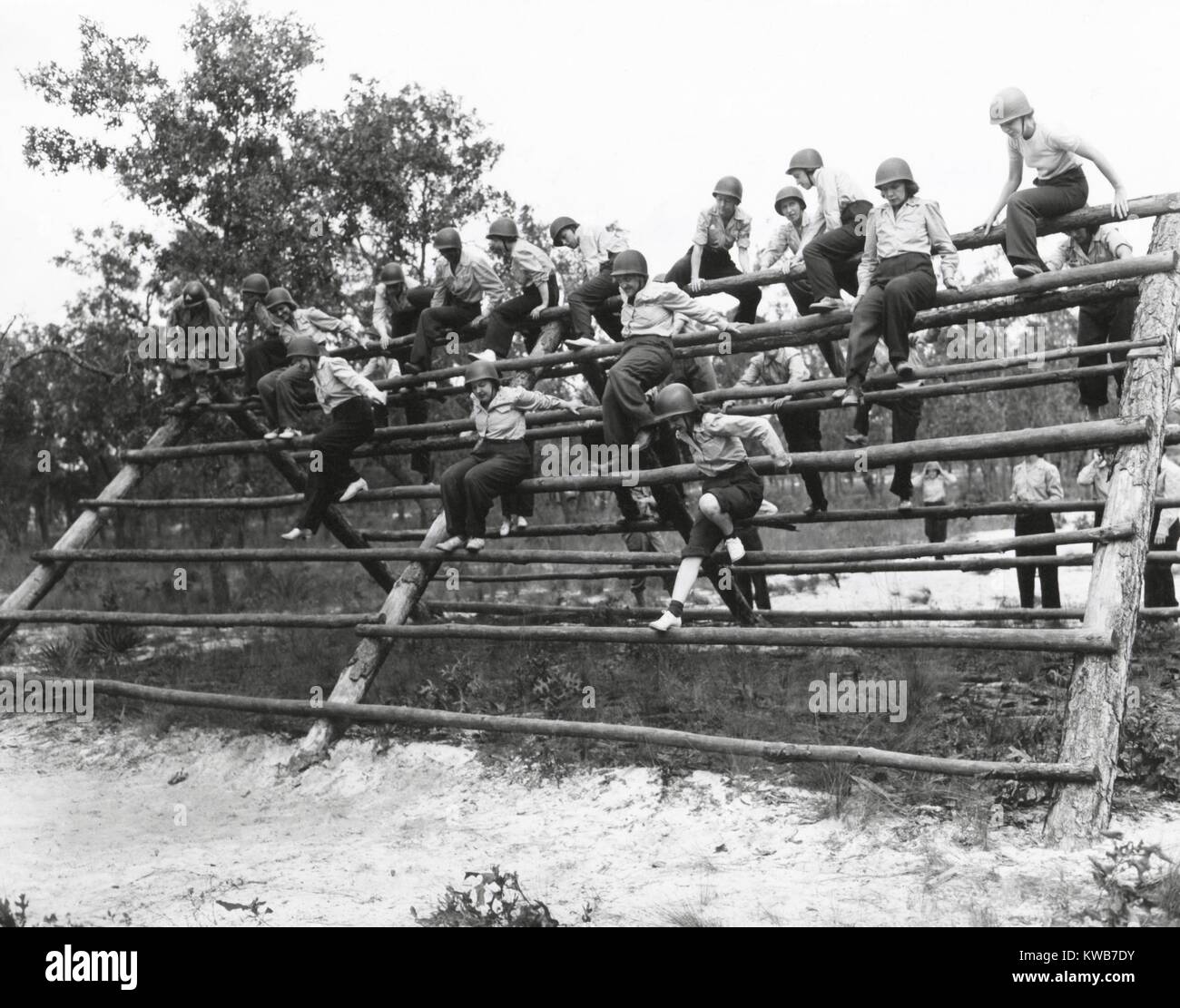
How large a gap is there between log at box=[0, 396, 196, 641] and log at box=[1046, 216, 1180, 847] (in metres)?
7.29

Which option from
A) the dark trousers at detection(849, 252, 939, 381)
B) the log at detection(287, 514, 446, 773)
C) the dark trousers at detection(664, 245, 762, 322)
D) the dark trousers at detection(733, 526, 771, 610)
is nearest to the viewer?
the dark trousers at detection(849, 252, 939, 381)

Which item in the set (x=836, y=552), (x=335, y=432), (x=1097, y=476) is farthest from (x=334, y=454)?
(x=1097, y=476)

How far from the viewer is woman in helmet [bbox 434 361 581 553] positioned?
301 inches

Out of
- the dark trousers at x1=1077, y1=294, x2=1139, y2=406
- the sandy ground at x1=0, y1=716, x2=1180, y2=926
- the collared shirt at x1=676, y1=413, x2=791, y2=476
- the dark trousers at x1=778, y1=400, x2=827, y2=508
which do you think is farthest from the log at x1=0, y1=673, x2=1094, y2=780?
the dark trousers at x1=1077, y1=294, x2=1139, y2=406

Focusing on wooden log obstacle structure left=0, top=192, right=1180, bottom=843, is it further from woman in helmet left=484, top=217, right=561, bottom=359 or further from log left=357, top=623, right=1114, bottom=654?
woman in helmet left=484, top=217, right=561, bottom=359

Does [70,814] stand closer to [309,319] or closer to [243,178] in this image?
[309,319]

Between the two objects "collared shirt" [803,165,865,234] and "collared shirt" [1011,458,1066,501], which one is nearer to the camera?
"collared shirt" [803,165,865,234]

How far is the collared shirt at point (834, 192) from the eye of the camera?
316 inches

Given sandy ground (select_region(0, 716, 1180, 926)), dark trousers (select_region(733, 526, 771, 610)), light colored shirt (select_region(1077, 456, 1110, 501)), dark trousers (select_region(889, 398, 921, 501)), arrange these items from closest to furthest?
sandy ground (select_region(0, 716, 1180, 926)) → dark trousers (select_region(889, 398, 921, 501)) → dark trousers (select_region(733, 526, 771, 610)) → light colored shirt (select_region(1077, 456, 1110, 501))

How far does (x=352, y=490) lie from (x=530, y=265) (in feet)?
7.08

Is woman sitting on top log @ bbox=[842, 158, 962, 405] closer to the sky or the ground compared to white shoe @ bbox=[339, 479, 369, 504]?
closer to the sky

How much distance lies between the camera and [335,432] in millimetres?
8805

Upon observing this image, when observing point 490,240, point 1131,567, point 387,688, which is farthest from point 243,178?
point 1131,567

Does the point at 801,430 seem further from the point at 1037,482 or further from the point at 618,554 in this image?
the point at 1037,482
